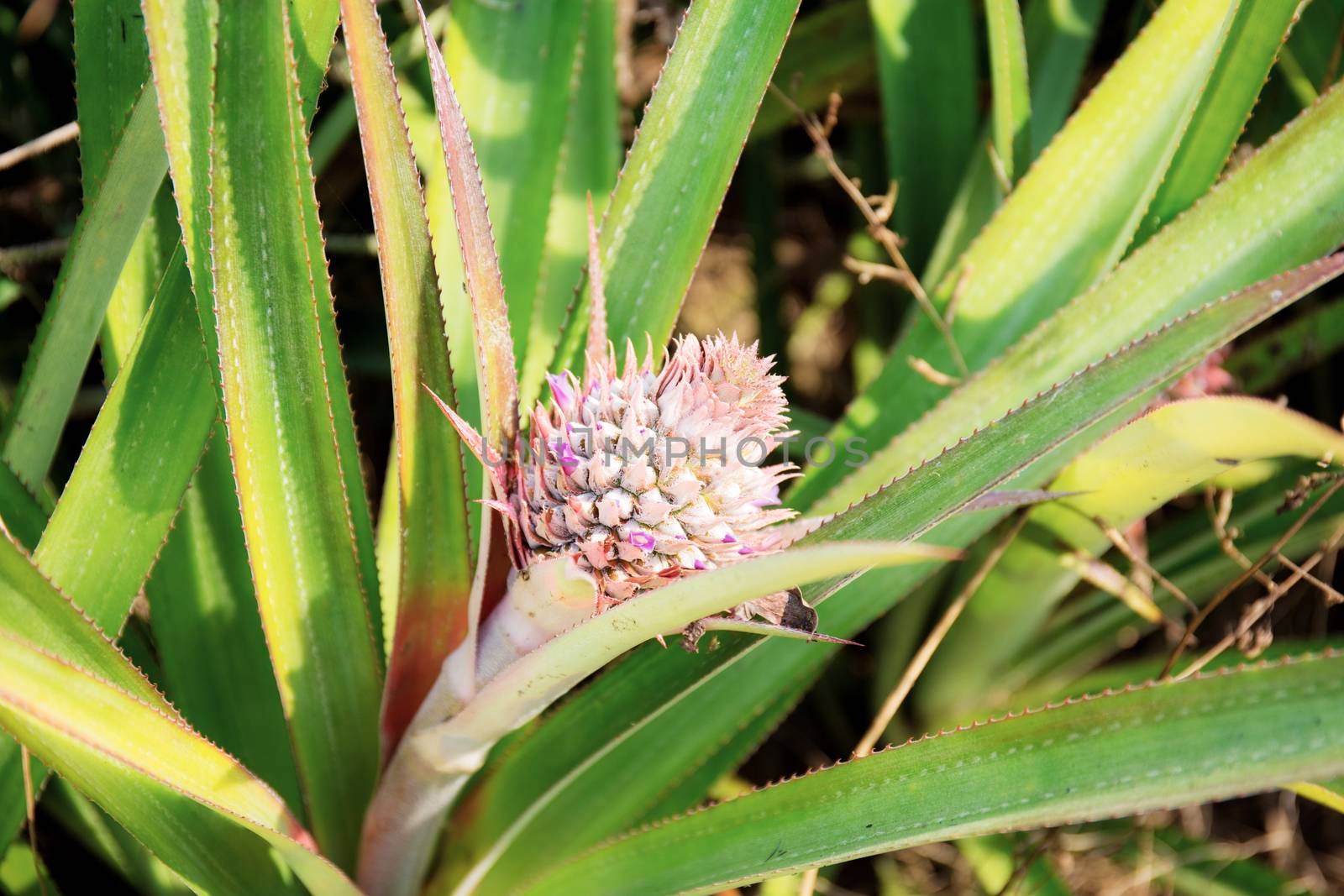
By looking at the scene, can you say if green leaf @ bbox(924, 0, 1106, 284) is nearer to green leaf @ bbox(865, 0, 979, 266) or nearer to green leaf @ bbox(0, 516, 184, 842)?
green leaf @ bbox(865, 0, 979, 266)

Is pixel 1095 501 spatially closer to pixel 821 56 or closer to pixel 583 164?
pixel 583 164

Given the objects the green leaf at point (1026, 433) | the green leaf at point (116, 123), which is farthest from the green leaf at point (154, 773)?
the green leaf at point (1026, 433)

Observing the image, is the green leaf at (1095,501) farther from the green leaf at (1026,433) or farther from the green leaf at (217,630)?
the green leaf at (217,630)

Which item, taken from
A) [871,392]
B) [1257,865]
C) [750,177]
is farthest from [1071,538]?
[750,177]

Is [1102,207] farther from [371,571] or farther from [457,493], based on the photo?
[371,571]

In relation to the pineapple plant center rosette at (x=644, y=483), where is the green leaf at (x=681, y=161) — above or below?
above

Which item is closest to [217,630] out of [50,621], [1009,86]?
[50,621]

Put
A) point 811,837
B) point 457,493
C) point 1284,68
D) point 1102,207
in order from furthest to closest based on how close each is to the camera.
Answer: point 1284,68
point 1102,207
point 457,493
point 811,837
